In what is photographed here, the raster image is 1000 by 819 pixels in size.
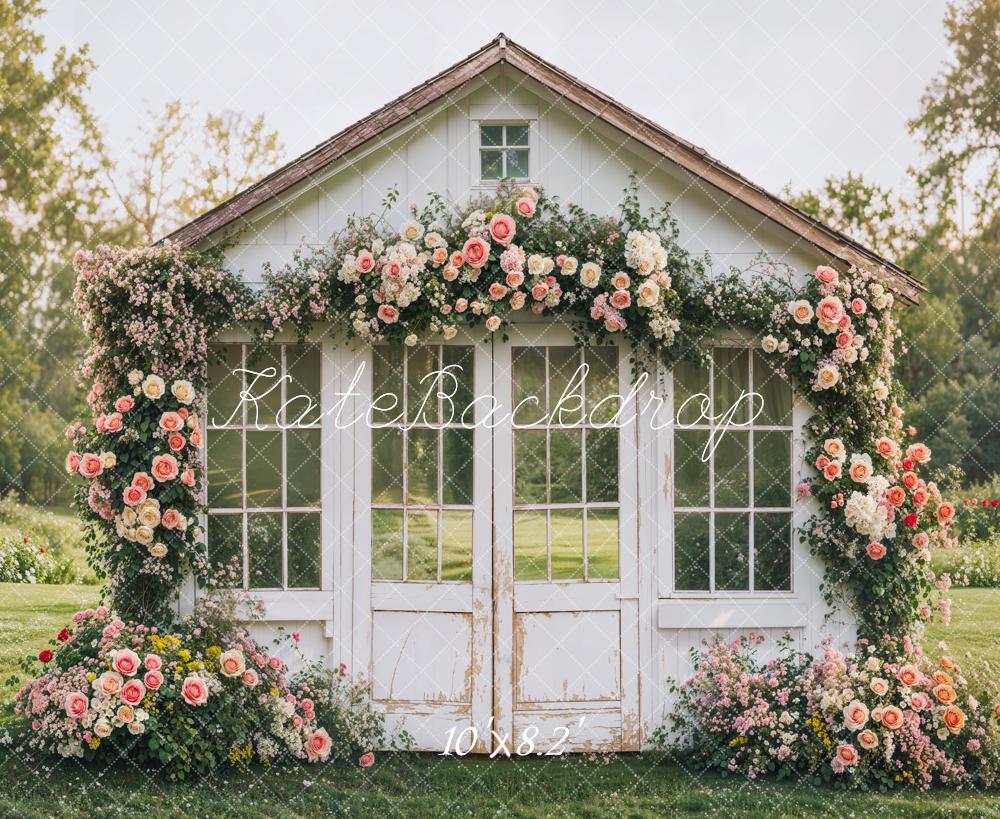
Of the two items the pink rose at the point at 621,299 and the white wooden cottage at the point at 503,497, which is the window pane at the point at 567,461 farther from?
the pink rose at the point at 621,299

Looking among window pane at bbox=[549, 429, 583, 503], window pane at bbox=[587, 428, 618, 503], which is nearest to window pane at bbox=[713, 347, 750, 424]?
window pane at bbox=[587, 428, 618, 503]

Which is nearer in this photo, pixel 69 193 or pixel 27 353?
pixel 69 193

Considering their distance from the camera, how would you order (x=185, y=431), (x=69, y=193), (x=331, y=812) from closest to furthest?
(x=331, y=812) → (x=185, y=431) → (x=69, y=193)

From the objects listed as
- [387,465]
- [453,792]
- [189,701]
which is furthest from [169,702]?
[387,465]

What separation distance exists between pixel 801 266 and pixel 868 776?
10.8 feet

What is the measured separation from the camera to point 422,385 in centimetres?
670

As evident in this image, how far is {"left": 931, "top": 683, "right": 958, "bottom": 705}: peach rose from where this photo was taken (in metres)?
6.10

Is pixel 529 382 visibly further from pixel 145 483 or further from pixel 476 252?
pixel 145 483

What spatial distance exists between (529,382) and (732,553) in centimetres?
182

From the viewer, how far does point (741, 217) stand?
6719 millimetres

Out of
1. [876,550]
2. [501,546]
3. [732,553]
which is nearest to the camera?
[876,550]

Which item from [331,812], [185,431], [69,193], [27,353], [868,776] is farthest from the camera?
[27,353]

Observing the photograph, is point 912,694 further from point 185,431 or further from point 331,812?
point 185,431

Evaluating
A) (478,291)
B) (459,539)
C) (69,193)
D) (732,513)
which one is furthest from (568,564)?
(69,193)
